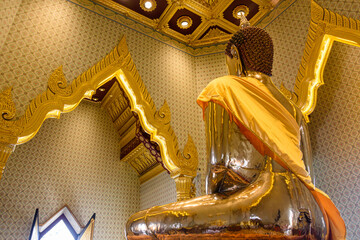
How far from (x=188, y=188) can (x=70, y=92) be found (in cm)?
206

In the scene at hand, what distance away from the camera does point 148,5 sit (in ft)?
14.6

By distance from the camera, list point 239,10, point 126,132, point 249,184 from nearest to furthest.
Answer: point 249,184 < point 239,10 < point 126,132

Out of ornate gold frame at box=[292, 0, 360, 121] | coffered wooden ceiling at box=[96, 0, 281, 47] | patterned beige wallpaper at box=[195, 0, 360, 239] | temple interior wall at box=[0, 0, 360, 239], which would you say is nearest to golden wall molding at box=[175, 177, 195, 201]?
temple interior wall at box=[0, 0, 360, 239]

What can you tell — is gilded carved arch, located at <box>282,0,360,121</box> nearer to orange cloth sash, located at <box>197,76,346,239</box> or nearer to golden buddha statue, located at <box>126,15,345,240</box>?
golden buddha statue, located at <box>126,15,345,240</box>

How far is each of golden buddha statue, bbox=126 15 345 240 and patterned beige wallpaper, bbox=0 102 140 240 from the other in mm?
5395

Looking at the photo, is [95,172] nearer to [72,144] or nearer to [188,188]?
[72,144]

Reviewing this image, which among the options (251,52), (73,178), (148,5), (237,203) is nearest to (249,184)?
(237,203)

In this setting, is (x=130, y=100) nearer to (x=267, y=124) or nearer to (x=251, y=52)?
(x=251, y=52)

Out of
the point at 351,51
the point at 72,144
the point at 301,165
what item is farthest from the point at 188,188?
the point at 72,144

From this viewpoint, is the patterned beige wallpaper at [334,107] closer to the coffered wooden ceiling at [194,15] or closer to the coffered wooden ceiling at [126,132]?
the coffered wooden ceiling at [194,15]

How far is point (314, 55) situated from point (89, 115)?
17.2ft

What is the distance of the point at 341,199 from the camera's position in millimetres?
3279

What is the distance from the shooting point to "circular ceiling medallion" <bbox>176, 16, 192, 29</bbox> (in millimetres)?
4755

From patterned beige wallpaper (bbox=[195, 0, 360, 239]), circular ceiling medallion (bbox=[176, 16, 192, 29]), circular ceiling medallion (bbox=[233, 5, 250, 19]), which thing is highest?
circular ceiling medallion (bbox=[176, 16, 192, 29])
